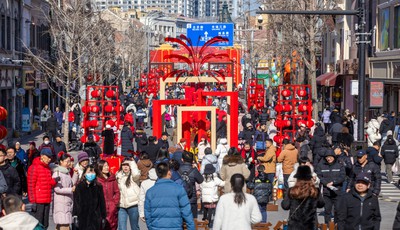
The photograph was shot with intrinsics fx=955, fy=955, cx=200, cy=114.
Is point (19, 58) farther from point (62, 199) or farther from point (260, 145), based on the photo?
point (62, 199)

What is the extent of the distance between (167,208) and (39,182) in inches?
198

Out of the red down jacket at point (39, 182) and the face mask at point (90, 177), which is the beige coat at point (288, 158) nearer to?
the red down jacket at point (39, 182)

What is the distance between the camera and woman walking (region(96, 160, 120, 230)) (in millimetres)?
14094

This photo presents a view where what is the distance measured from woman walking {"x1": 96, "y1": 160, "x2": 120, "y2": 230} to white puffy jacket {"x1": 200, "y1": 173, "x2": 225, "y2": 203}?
3380 mm

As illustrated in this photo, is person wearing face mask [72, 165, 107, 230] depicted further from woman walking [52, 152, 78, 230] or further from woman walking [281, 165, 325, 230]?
woman walking [281, 165, 325, 230]

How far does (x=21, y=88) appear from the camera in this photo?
47844mm

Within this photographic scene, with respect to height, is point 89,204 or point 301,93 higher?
point 301,93

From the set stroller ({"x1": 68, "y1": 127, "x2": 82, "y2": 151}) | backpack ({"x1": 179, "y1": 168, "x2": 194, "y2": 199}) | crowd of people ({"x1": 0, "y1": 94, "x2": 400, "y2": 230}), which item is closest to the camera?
crowd of people ({"x1": 0, "y1": 94, "x2": 400, "y2": 230})

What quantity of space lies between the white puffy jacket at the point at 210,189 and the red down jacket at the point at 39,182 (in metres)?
3.14

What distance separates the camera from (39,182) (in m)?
15.5

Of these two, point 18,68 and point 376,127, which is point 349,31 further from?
point 376,127

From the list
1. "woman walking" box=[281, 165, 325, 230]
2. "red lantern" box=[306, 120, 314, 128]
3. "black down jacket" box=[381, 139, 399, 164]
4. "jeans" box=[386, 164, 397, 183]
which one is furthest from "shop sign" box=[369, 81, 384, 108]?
"woman walking" box=[281, 165, 325, 230]

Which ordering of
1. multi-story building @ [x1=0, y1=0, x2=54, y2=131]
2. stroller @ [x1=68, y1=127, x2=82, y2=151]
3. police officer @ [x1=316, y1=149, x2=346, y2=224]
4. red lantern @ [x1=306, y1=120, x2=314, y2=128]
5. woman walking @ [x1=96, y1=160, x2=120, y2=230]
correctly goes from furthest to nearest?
multi-story building @ [x1=0, y1=0, x2=54, y2=131] < stroller @ [x1=68, y1=127, x2=82, y2=151] < red lantern @ [x1=306, y1=120, x2=314, y2=128] < police officer @ [x1=316, y1=149, x2=346, y2=224] < woman walking @ [x1=96, y1=160, x2=120, y2=230]

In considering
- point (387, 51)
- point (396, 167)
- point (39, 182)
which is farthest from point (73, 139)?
point (39, 182)
